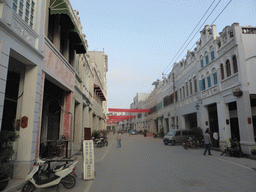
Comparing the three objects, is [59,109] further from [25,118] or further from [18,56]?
[18,56]

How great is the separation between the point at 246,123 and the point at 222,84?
13.9 feet

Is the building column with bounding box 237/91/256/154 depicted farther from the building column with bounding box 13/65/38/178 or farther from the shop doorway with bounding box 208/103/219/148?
the building column with bounding box 13/65/38/178

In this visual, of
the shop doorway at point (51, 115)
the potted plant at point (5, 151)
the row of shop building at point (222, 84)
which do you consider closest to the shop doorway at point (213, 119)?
the row of shop building at point (222, 84)

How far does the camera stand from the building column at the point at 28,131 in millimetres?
6707

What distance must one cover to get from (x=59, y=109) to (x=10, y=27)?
8.00 meters

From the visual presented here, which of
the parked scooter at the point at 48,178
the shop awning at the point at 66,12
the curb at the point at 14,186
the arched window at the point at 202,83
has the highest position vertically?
the shop awning at the point at 66,12

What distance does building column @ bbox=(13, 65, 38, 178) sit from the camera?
Result: 6707 mm

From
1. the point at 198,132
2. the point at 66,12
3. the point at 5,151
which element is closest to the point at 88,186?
the point at 5,151

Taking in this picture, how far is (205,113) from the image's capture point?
18656mm

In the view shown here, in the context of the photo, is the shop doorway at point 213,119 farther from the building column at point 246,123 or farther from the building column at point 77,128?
the building column at point 77,128

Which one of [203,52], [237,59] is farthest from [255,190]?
[203,52]

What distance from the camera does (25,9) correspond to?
6996 mm

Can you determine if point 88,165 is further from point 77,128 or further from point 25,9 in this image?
point 77,128

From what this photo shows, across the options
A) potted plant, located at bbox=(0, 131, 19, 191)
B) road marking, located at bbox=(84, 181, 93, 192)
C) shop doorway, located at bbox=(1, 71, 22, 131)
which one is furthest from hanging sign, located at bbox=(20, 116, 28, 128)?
road marking, located at bbox=(84, 181, 93, 192)
